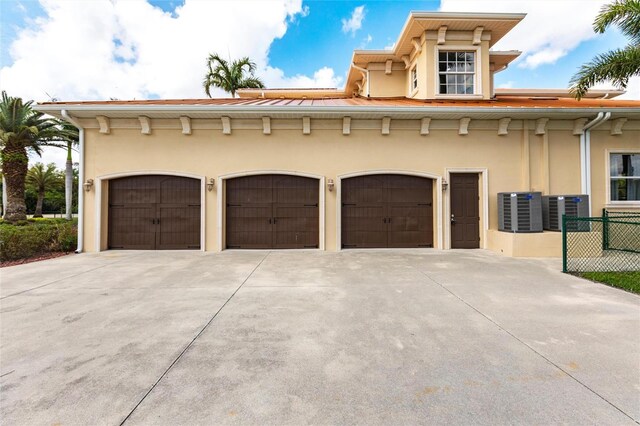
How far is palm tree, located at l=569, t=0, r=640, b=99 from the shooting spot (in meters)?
7.66

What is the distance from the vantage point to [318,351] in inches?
115

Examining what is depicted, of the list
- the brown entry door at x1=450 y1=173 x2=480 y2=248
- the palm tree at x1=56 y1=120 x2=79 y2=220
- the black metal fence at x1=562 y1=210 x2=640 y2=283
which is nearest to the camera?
the black metal fence at x1=562 y1=210 x2=640 y2=283

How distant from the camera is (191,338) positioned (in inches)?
126

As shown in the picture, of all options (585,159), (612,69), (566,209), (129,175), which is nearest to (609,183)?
(585,159)

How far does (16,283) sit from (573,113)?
14.7 meters

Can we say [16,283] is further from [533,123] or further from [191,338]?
[533,123]

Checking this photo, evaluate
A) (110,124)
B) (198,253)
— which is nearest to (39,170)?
(110,124)

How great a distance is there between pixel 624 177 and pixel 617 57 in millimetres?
3805

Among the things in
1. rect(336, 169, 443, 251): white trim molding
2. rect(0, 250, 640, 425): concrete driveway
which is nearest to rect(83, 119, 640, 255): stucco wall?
rect(336, 169, 443, 251): white trim molding

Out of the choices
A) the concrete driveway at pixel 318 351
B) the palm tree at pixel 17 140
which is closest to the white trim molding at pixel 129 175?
the concrete driveway at pixel 318 351

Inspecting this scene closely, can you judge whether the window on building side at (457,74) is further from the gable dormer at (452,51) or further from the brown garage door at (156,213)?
the brown garage door at (156,213)

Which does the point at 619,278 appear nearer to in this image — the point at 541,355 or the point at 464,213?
the point at 464,213

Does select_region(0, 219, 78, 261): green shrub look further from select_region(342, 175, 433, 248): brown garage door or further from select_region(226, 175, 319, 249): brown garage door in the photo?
select_region(342, 175, 433, 248): brown garage door

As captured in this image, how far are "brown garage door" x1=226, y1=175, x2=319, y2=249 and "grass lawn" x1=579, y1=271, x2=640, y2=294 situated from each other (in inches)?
262
